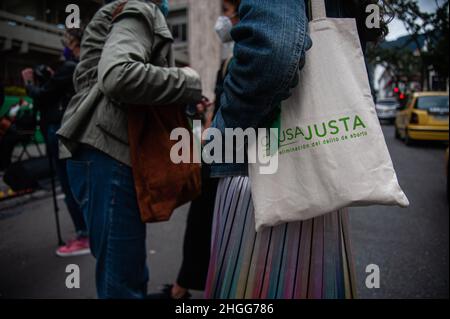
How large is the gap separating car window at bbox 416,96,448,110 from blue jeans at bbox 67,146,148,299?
10601 mm

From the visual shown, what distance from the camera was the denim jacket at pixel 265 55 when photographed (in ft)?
3.24

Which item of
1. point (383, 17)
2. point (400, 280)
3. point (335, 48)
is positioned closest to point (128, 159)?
point (335, 48)

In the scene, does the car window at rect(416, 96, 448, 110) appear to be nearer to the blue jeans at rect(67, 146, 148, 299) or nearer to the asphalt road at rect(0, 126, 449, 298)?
the asphalt road at rect(0, 126, 449, 298)

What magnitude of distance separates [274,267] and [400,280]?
2.03 m

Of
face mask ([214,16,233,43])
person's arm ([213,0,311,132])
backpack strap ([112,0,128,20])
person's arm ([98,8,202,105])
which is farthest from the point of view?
face mask ([214,16,233,43])

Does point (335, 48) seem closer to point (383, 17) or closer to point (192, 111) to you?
point (383, 17)

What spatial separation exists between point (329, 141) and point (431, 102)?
1119cm

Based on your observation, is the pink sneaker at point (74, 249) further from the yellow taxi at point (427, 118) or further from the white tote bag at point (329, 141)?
the yellow taxi at point (427, 118)

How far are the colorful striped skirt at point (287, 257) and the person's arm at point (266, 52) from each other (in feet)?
1.22

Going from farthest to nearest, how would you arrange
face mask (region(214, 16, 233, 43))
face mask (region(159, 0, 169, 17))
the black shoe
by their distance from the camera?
the black shoe, face mask (region(214, 16, 233, 43)), face mask (region(159, 0, 169, 17))

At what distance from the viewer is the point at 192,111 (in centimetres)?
181

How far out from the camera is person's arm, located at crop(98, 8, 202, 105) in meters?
1.45

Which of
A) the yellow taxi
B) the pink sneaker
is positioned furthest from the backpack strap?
the yellow taxi

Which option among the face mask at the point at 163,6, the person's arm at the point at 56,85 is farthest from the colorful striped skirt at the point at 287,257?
the person's arm at the point at 56,85
